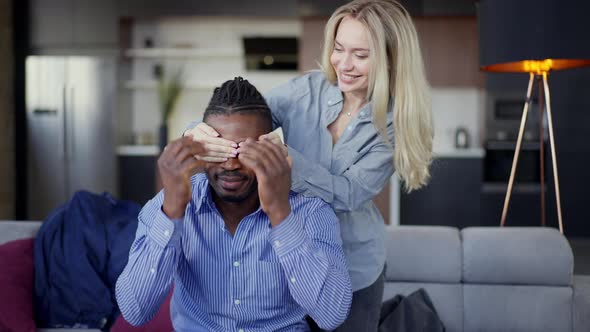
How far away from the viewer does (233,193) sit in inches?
61.1

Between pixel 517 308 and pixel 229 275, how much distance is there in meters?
1.54

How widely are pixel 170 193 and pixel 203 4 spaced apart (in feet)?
19.6

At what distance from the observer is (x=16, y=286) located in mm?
2596

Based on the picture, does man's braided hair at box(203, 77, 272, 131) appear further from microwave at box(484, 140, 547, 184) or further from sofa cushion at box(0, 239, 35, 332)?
microwave at box(484, 140, 547, 184)

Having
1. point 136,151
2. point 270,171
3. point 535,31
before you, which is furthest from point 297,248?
point 136,151

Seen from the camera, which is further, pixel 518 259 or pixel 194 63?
pixel 194 63

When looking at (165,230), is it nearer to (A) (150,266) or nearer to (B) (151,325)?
(A) (150,266)

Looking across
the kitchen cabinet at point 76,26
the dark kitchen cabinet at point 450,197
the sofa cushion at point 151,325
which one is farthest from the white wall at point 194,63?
the sofa cushion at point 151,325

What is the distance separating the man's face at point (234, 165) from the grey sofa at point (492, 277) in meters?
1.39

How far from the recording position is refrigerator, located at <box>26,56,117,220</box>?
703 cm

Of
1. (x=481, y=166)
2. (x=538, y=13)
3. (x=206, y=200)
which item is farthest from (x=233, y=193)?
(x=481, y=166)

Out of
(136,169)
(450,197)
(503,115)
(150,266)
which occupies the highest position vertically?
(503,115)

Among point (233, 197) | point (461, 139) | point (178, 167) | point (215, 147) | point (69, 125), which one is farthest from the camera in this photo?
point (69, 125)

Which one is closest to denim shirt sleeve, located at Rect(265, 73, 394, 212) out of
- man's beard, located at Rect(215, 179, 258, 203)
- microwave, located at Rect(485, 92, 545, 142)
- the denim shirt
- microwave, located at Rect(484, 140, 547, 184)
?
the denim shirt
